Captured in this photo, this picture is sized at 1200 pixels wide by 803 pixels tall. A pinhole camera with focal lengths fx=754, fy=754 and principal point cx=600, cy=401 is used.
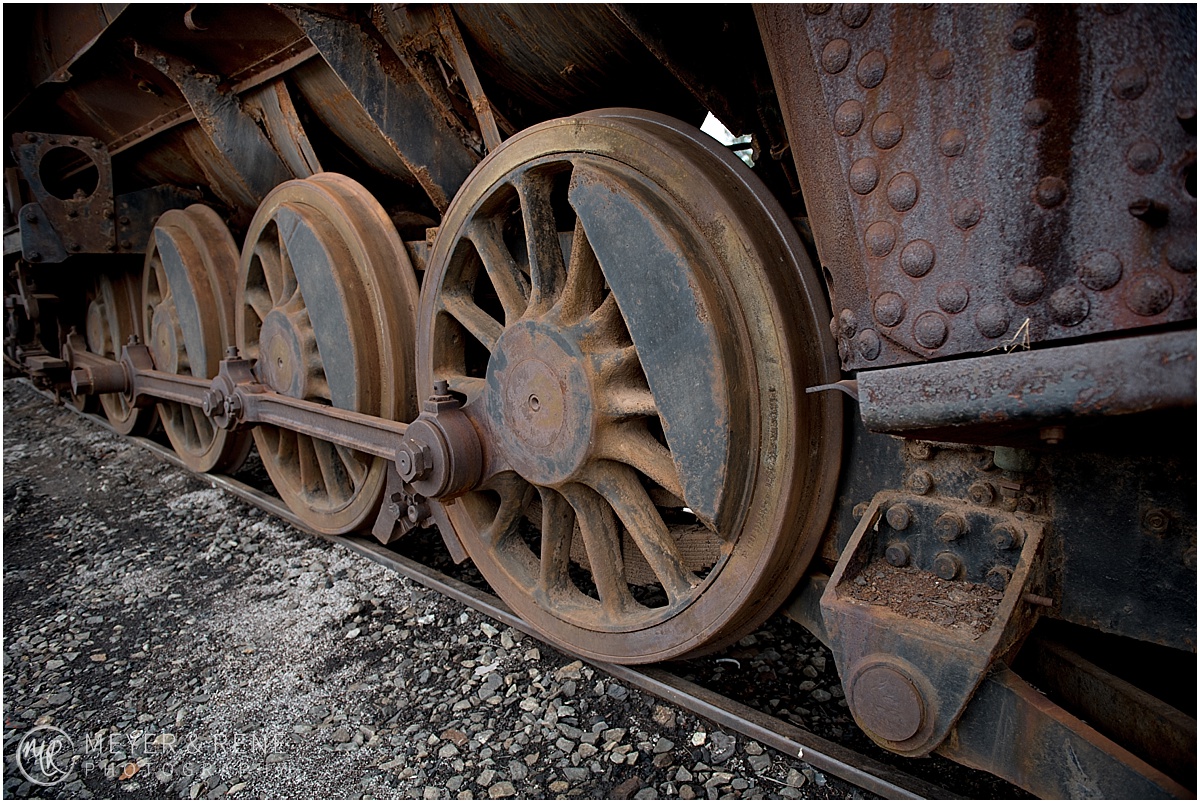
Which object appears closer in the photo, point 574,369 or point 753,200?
point 753,200

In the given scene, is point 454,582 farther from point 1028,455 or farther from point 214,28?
point 214,28

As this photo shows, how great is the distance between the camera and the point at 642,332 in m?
1.54

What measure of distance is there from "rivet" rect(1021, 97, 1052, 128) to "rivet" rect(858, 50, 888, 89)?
0.60 feet

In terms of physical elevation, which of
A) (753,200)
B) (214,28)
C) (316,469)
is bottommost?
(316,469)

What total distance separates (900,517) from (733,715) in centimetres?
61

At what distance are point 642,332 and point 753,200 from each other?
34 cm

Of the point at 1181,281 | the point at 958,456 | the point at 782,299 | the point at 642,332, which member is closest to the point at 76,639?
the point at 642,332

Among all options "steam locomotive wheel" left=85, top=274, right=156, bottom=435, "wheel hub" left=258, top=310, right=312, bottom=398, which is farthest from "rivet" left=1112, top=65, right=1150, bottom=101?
"steam locomotive wheel" left=85, top=274, right=156, bottom=435

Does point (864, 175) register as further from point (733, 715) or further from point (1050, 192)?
point (733, 715)

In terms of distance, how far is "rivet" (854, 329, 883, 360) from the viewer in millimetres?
1059

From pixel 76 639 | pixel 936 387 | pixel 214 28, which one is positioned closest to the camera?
pixel 936 387

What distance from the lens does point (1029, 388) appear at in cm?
90

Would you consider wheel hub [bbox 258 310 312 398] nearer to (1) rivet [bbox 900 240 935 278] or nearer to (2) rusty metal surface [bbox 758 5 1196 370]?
(2) rusty metal surface [bbox 758 5 1196 370]

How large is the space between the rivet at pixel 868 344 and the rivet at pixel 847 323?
0.6 inches
